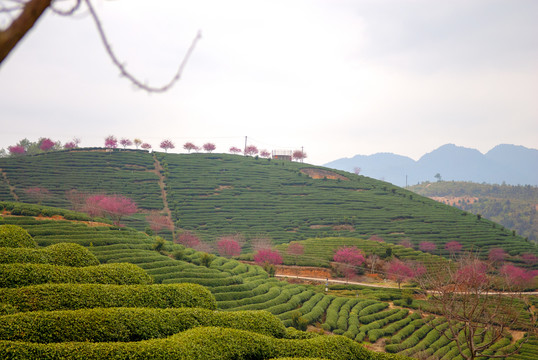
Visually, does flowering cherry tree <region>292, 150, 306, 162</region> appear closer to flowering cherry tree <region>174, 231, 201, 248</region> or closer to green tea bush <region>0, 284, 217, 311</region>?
flowering cherry tree <region>174, 231, 201, 248</region>

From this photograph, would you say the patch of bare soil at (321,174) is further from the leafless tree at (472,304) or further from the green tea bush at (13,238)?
the green tea bush at (13,238)

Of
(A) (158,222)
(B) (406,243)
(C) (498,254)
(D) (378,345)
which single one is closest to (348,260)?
(B) (406,243)

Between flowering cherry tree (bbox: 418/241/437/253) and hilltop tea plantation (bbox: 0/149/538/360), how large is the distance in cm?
29

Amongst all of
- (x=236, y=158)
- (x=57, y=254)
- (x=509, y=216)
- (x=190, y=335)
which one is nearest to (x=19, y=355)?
(x=190, y=335)

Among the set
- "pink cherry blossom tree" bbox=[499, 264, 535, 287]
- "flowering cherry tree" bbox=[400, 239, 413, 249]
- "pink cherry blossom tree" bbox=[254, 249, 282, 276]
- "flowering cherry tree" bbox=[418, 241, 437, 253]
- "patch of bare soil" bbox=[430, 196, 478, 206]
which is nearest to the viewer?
"pink cherry blossom tree" bbox=[499, 264, 535, 287]

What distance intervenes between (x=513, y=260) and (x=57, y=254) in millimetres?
47405

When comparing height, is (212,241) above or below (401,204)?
below

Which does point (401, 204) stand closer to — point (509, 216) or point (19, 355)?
point (509, 216)

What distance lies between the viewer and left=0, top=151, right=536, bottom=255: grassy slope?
52250 millimetres

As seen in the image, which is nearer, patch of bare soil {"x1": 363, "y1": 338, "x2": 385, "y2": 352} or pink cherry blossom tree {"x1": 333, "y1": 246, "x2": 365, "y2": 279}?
patch of bare soil {"x1": 363, "y1": 338, "x2": 385, "y2": 352}

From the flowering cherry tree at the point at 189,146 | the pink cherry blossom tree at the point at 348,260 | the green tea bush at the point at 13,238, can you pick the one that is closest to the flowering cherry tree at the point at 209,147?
the flowering cherry tree at the point at 189,146

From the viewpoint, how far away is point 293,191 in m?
67.8

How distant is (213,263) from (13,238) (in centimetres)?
1623

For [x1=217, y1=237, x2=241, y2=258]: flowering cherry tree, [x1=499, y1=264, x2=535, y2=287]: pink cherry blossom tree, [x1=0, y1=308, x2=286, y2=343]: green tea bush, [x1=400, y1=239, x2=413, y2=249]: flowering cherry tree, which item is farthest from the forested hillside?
[x1=0, y1=308, x2=286, y2=343]: green tea bush
